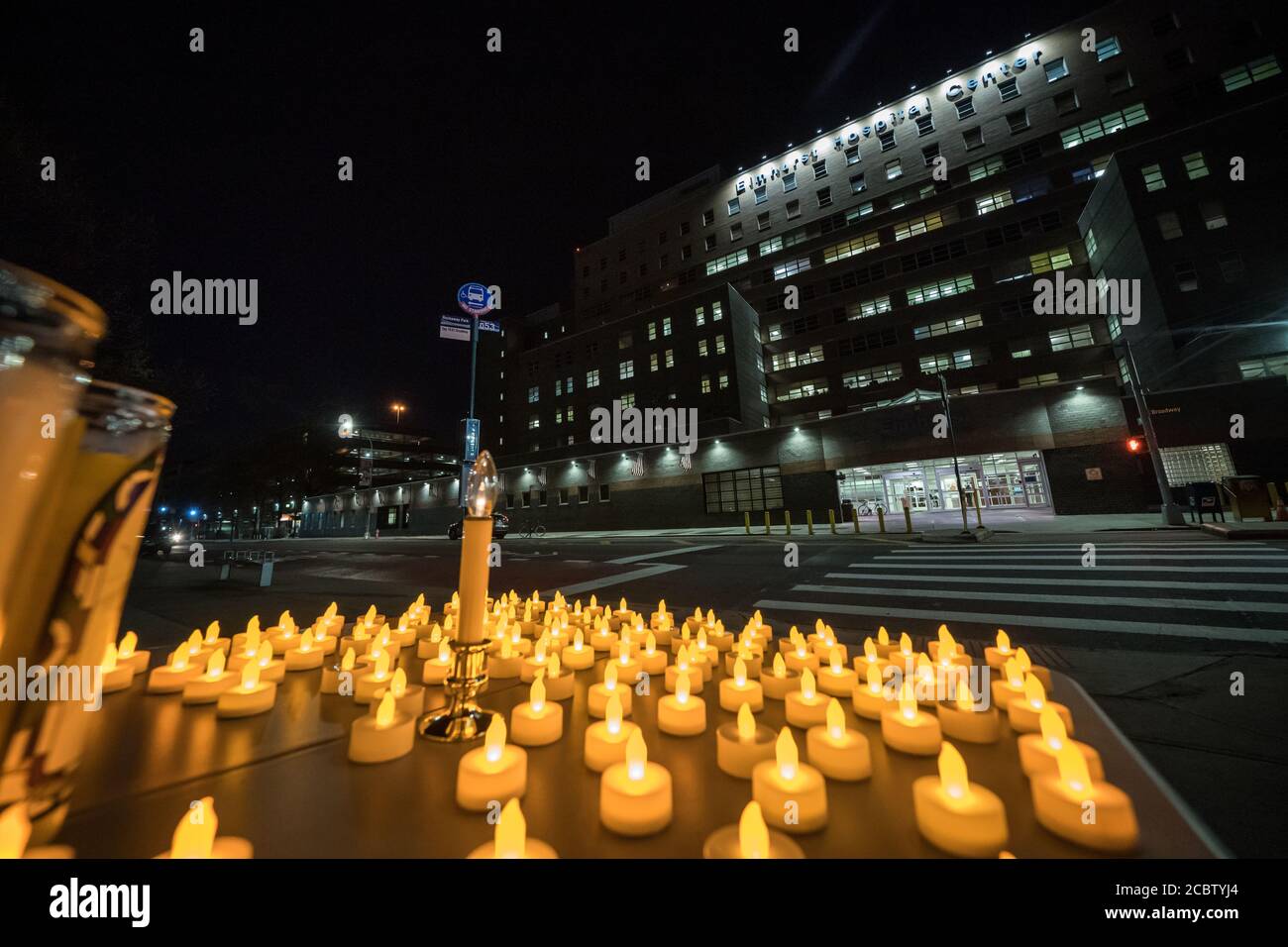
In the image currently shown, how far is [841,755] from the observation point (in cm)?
105

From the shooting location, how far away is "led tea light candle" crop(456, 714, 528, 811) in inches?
37.0

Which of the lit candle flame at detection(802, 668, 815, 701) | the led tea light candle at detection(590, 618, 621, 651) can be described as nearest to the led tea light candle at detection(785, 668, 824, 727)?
the lit candle flame at detection(802, 668, 815, 701)

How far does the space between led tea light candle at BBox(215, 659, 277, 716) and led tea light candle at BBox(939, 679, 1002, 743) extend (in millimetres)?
2233

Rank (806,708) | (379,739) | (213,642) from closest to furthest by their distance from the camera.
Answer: (379,739) → (806,708) → (213,642)

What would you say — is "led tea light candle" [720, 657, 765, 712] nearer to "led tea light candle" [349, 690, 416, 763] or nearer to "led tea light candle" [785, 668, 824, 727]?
"led tea light candle" [785, 668, 824, 727]

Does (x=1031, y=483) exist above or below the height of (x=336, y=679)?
above

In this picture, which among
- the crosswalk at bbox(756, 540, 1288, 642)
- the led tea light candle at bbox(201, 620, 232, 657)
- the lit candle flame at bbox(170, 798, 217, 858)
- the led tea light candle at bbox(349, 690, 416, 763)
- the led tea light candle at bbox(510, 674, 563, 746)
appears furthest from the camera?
the crosswalk at bbox(756, 540, 1288, 642)

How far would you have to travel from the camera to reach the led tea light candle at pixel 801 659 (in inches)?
73.6

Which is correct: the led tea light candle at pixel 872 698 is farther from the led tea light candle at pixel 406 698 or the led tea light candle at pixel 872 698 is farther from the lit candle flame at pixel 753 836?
the led tea light candle at pixel 406 698

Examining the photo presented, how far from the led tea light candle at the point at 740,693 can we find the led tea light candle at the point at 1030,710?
0.73 metres

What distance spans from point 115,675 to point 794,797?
8.67ft

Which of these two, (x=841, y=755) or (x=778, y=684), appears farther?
(x=778, y=684)

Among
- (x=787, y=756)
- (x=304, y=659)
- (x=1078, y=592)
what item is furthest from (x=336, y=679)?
(x=1078, y=592)

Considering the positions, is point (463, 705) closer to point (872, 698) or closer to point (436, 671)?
point (436, 671)
